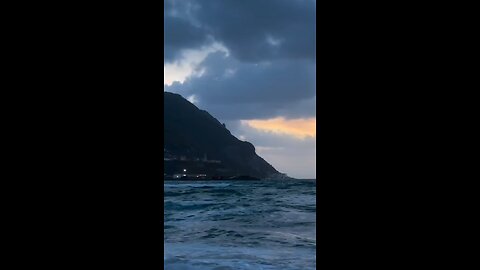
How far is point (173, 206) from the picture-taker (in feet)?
76.6
